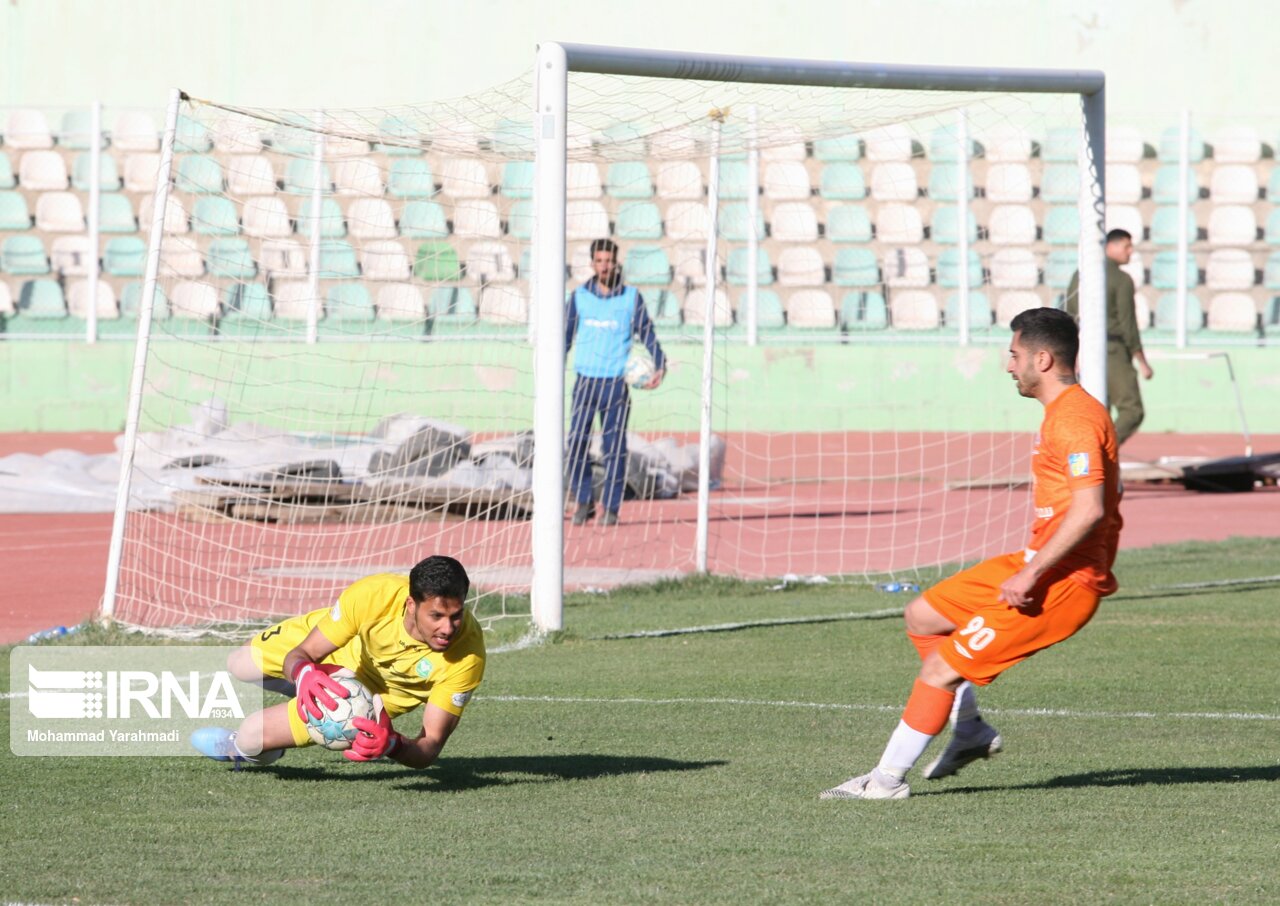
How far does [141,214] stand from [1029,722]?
17566 millimetres

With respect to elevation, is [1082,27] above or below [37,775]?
above

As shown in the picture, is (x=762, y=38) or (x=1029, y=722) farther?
(x=762, y=38)

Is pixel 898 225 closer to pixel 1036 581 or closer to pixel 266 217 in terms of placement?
pixel 266 217

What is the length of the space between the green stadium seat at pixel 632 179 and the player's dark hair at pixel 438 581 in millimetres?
13285

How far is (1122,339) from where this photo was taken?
14938 millimetres

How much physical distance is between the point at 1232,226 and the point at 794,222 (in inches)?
251

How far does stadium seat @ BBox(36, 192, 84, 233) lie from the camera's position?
23453 mm

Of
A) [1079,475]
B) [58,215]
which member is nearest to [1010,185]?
[58,215]

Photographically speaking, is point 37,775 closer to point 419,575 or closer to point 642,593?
point 419,575

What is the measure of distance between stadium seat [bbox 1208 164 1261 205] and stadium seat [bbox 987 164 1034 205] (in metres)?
4.87

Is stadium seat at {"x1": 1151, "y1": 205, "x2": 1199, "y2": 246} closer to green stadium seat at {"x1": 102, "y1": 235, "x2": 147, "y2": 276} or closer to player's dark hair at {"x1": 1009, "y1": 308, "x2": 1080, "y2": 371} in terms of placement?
green stadium seat at {"x1": 102, "y1": 235, "x2": 147, "y2": 276}

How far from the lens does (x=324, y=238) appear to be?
595 inches

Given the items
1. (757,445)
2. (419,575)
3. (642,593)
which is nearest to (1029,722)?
(419,575)

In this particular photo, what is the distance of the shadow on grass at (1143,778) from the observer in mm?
5828
